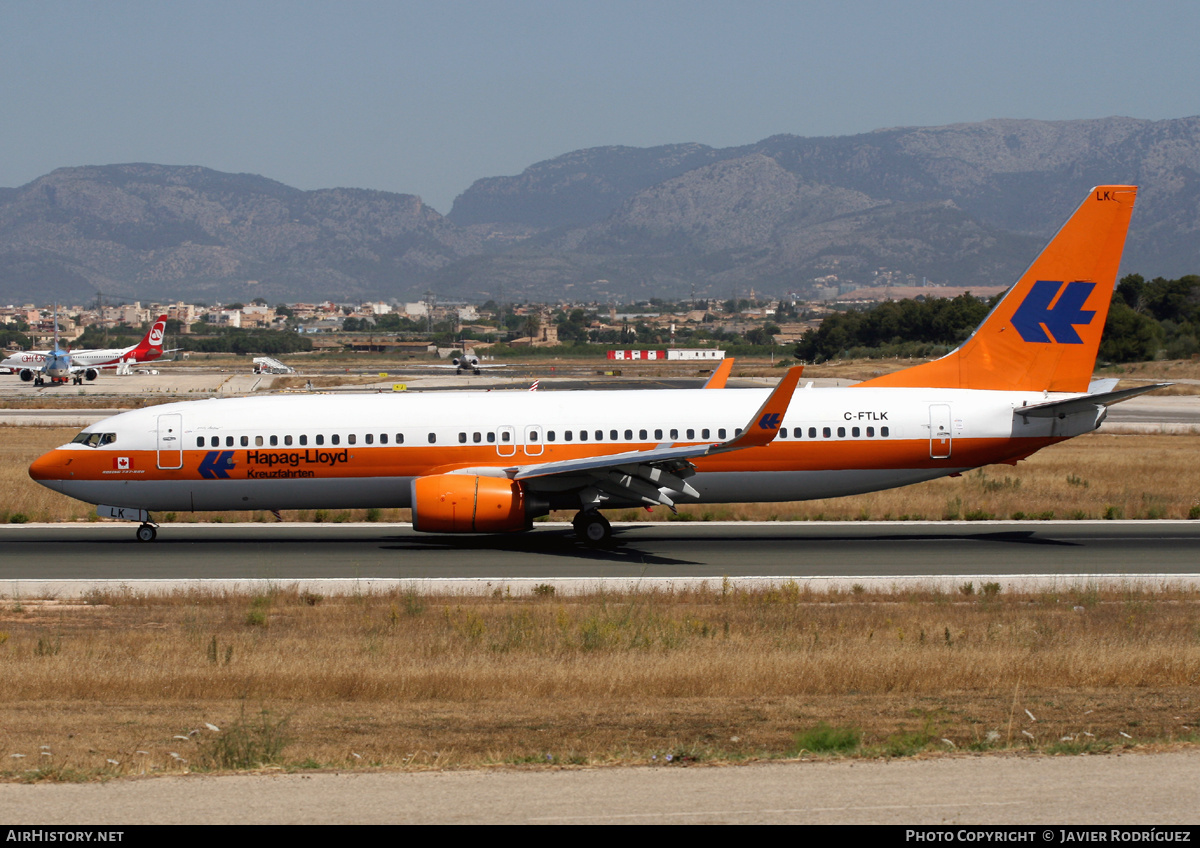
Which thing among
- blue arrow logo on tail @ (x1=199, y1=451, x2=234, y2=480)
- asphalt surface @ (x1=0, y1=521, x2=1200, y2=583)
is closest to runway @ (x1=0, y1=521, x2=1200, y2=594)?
asphalt surface @ (x1=0, y1=521, x2=1200, y2=583)

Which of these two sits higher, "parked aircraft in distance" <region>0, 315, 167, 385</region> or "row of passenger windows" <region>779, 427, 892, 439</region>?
"row of passenger windows" <region>779, 427, 892, 439</region>

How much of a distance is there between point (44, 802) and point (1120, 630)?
16.3 m

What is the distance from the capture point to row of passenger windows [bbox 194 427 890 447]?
98.7ft

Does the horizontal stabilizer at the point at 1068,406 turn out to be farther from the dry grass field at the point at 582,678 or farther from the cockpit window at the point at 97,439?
the cockpit window at the point at 97,439

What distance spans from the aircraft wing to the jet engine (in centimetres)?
71

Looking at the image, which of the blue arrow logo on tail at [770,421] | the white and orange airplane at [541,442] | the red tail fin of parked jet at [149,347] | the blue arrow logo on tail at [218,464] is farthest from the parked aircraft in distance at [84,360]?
the blue arrow logo on tail at [770,421]

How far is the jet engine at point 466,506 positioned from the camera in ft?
91.5

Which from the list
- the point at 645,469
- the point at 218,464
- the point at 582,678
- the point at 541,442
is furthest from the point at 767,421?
the point at 218,464

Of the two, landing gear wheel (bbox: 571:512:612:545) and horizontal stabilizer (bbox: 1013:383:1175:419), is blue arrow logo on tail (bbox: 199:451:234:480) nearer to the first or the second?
landing gear wheel (bbox: 571:512:612:545)

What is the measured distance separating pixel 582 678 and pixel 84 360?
131 m

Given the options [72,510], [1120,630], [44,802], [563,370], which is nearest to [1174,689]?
[1120,630]

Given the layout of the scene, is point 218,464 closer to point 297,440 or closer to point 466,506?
point 297,440

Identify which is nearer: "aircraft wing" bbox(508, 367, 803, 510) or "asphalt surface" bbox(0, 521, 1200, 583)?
"asphalt surface" bbox(0, 521, 1200, 583)

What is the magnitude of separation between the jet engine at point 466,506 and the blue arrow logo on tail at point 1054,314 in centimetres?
1444
